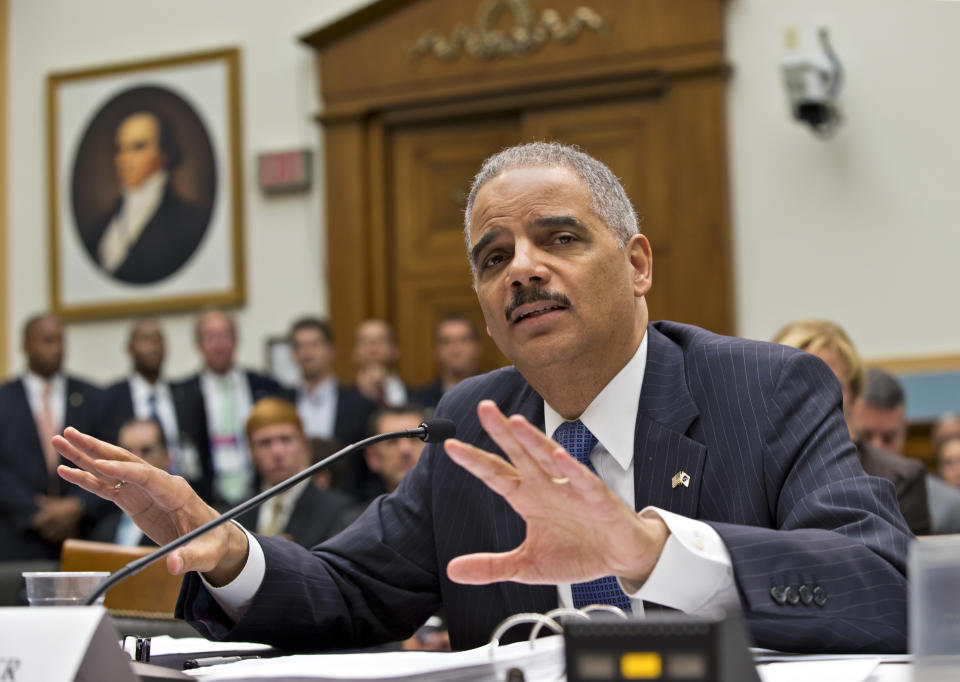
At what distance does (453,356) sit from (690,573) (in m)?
4.43

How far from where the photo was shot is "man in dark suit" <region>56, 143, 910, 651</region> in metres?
1.52

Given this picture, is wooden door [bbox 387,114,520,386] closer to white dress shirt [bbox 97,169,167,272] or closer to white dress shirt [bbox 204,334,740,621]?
white dress shirt [bbox 97,169,167,272]

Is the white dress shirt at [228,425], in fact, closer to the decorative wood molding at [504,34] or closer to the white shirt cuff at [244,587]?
the decorative wood molding at [504,34]

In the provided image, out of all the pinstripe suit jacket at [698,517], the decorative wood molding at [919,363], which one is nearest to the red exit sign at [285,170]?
the decorative wood molding at [919,363]

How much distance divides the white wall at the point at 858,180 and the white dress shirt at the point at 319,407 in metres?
2.09

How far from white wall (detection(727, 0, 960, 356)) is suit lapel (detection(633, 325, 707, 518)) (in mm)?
4267

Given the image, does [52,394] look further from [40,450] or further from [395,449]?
[395,449]

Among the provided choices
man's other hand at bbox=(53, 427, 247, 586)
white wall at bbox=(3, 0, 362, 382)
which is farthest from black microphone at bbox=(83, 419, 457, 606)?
white wall at bbox=(3, 0, 362, 382)

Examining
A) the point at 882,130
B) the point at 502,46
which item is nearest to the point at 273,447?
the point at 502,46

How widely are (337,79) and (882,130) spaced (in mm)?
3011

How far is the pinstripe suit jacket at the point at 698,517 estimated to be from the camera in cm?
156

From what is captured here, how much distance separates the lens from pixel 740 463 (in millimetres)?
1890

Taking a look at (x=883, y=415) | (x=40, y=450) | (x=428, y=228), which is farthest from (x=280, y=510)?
(x=428, y=228)

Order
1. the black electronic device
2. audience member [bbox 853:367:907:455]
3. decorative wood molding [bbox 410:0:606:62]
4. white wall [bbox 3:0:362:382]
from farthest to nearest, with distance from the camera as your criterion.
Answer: white wall [bbox 3:0:362:382], decorative wood molding [bbox 410:0:606:62], audience member [bbox 853:367:907:455], the black electronic device
